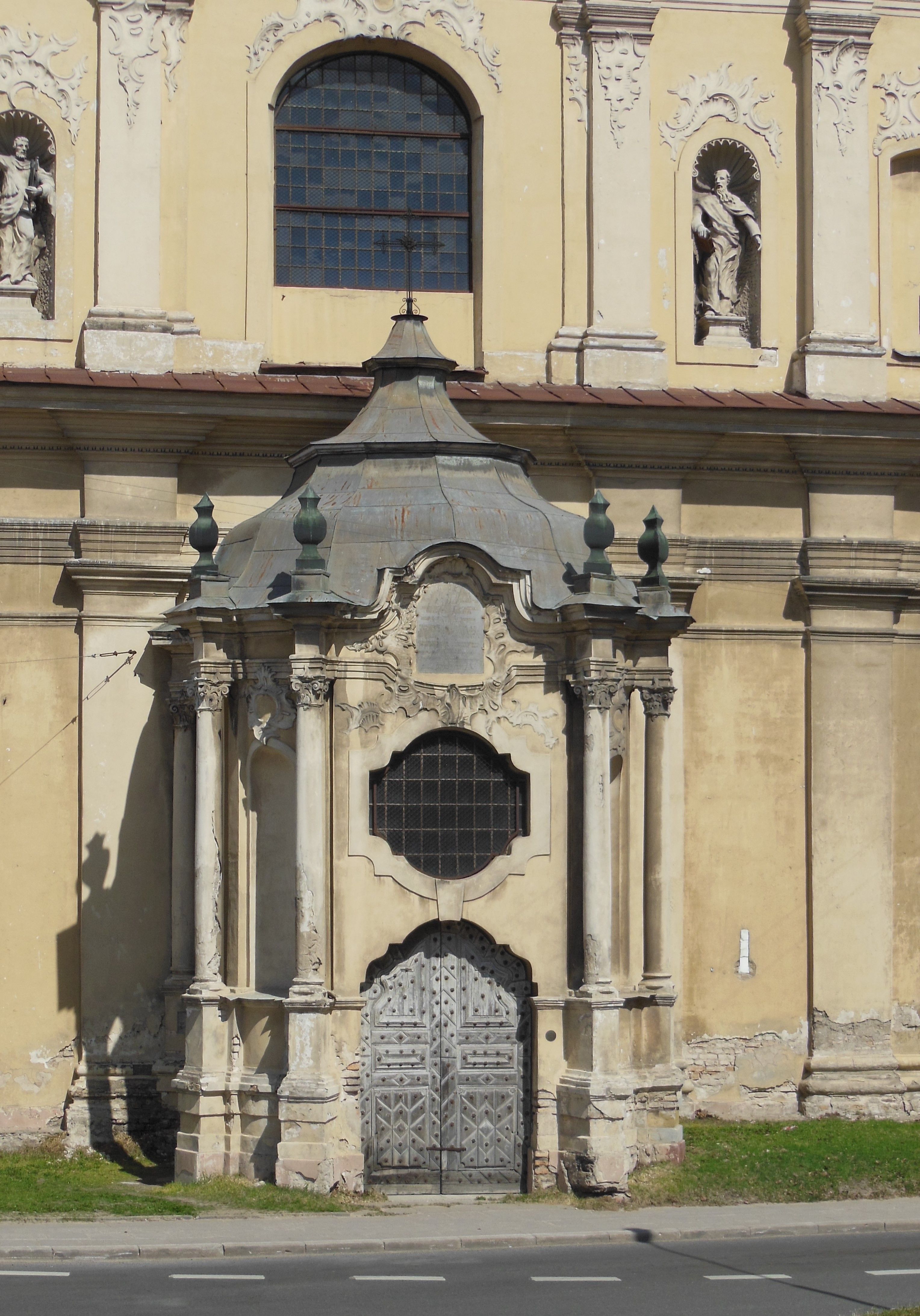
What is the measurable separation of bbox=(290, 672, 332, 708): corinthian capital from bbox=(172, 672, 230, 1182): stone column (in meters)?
0.91

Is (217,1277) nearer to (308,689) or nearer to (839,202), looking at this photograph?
(308,689)

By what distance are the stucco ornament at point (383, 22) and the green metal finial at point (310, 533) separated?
19.4 ft

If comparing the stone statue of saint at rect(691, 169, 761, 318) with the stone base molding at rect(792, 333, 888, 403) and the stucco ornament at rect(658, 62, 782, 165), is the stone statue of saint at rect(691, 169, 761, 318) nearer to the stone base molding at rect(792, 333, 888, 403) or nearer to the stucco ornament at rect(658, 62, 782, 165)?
the stucco ornament at rect(658, 62, 782, 165)

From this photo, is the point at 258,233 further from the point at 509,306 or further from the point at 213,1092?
the point at 213,1092

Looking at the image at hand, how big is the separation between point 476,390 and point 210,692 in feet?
15.4

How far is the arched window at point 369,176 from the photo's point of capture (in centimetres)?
2180

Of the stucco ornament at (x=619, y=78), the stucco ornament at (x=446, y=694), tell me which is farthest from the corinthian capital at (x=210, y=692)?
the stucco ornament at (x=619, y=78)

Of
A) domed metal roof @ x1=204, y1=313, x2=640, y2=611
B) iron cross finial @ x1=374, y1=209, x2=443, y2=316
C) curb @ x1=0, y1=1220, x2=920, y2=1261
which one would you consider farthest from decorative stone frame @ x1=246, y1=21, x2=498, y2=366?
curb @ x1=0, y1=1220, x2=920, y2=1261

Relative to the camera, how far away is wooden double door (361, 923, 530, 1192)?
17.5m

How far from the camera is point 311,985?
17266mm

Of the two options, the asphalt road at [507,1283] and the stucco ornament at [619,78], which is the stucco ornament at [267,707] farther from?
the stucco ornament at [619,78]

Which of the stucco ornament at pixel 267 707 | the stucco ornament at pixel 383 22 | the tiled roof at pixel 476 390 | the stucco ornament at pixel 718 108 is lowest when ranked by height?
the stucco ornament at pixel 267 707

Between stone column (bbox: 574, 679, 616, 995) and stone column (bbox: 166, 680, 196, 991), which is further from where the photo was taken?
stone column (bbox: 166, 680, 196, 991)

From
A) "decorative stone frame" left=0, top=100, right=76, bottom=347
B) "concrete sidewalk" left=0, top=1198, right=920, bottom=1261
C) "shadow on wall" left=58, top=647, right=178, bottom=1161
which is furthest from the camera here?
"decorative stone frame" left=0, top=100, right=76, bottom=347
